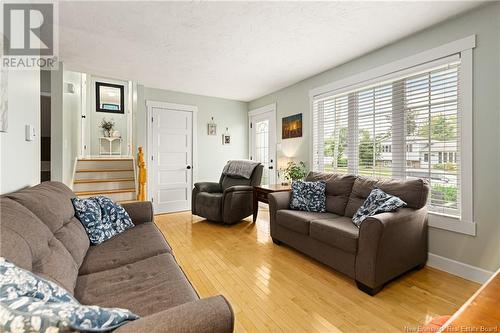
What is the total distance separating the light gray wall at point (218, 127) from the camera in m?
4.61

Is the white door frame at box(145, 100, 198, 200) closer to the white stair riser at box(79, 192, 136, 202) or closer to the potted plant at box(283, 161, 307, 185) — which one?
the white stair riser at box(79, 192, 136, 202)

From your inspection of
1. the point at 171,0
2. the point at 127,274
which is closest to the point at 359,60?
the point at 171,0

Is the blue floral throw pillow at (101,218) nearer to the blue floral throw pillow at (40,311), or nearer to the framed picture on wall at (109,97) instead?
the blue floral throw pillow at (40,311)

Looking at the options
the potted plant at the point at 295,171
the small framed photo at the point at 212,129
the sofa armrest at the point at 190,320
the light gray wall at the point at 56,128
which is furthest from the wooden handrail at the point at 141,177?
the sofa armrest at the point at 190,320

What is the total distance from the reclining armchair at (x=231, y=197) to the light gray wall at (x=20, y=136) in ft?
7.08

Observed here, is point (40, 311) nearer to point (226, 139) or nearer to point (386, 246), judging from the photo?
point (386, 246)

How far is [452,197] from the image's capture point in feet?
7.35

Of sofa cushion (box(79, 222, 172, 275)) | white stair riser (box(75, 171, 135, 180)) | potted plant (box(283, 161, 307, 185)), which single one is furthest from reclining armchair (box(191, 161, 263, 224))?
sofa cushion (box(79, 222, 172, 275))

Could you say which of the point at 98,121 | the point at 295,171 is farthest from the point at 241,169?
the point at 98,121

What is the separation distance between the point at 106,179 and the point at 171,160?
3.92 feet

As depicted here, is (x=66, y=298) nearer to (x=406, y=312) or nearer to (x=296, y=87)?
(x=406, y=312)

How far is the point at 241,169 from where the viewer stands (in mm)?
4148

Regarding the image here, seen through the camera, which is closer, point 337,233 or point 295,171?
point 337,233

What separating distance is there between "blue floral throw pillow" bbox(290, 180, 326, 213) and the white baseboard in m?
1.14
